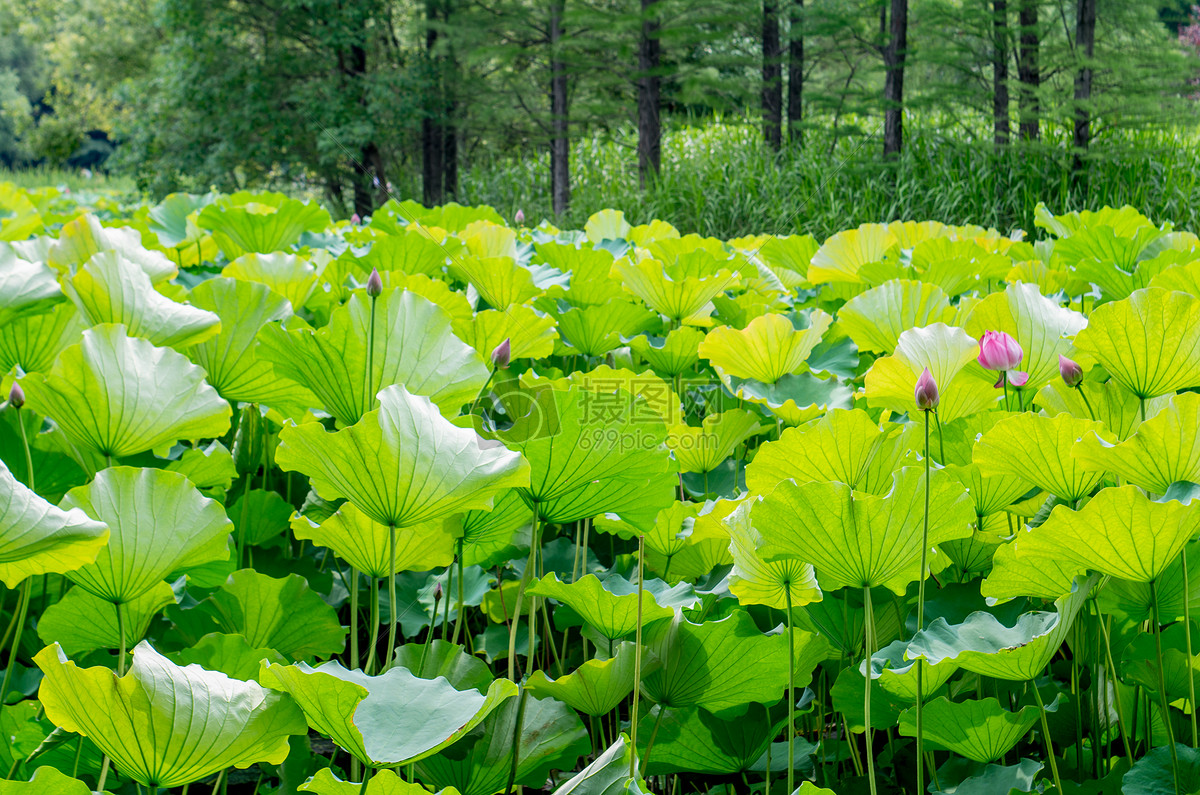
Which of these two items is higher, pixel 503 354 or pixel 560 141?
pixel 560 141

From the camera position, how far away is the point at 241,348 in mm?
919

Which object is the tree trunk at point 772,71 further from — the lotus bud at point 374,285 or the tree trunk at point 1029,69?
the lotus bud at point 374,285

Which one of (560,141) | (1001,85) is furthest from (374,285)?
(560,141)

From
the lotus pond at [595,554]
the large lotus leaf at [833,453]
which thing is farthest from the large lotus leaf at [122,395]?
the large lotus leaf at [833,453]

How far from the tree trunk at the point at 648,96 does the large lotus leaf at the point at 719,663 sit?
749 centimetres

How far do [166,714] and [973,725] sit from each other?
1.71ft

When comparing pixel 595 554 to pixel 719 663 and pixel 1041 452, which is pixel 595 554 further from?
pixel 1041 452

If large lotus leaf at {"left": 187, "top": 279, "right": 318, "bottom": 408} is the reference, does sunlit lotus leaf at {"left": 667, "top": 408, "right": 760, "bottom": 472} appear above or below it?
below

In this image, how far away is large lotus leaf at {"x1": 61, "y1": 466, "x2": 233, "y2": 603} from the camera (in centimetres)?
59

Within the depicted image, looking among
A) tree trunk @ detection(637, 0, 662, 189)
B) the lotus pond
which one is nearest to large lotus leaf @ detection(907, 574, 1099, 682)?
the lotus pond

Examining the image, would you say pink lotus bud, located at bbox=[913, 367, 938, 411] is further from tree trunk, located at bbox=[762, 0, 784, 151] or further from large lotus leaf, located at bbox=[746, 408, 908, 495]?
tree trunk, located at bbox=[762, 0, 784, 151]

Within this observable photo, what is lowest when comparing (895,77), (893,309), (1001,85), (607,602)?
(607,602)

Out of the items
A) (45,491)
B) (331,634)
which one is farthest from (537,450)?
(45,491)

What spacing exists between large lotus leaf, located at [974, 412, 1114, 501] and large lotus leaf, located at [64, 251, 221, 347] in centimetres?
74
